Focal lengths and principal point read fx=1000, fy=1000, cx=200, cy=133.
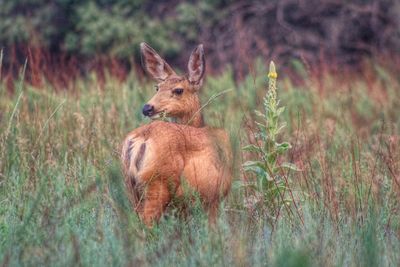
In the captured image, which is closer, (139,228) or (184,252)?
(184,252)

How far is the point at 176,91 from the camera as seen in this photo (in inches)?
239

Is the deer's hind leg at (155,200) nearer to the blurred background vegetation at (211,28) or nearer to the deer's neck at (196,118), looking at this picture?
the deer's neck at (196,118)

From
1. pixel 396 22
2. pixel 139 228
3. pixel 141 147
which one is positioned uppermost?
pixel 141 147

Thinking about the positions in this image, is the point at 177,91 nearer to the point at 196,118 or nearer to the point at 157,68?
the point at 196,118

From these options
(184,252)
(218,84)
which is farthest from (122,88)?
(184,252)

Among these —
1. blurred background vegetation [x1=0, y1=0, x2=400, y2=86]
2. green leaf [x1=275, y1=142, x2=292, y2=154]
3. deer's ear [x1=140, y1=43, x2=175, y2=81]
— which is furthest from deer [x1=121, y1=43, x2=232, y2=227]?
blurred background vegetation [x1=0, y1=0, x2=400, y2=86]

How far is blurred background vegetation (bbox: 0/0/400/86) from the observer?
15703mm

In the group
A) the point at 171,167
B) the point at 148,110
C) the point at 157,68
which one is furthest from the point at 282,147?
the point at 157,68

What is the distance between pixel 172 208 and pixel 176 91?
1169 mm

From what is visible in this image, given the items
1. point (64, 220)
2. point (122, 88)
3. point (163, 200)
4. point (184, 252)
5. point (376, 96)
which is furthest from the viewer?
point (376, 96)

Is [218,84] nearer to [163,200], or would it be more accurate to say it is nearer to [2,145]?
[2,145]

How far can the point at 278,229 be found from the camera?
4863 mm

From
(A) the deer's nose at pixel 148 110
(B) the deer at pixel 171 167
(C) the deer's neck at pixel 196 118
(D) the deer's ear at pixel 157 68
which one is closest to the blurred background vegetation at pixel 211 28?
(D) the deer's ear at pixel 157 68

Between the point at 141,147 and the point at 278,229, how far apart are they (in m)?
0.78
